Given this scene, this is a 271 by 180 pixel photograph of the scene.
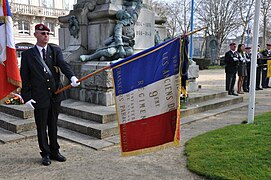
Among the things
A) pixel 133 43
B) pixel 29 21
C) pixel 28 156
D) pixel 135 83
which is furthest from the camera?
pixel 29 21

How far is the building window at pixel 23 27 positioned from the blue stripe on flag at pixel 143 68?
131 ft

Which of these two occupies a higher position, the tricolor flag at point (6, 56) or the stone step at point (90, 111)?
the tricolor flag at point (6, 56)

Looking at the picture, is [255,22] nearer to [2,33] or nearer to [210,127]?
[210,127]

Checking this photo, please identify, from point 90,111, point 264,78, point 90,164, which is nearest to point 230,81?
point 264,78

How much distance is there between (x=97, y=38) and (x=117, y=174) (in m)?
5.27

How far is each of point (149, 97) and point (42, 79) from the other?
65.4 inches

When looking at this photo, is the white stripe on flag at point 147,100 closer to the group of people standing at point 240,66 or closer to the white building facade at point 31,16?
the group of people standing at point 240,66

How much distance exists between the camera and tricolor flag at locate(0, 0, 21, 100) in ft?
14.0

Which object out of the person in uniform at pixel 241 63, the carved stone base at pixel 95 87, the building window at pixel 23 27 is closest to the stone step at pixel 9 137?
the carved stone base at pixel 95 87

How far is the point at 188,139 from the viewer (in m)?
5.66

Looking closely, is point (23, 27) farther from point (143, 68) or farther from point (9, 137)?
point (143, 68)

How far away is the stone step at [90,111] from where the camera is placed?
20.5 feet

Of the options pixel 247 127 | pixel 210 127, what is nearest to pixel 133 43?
pixel 210 127

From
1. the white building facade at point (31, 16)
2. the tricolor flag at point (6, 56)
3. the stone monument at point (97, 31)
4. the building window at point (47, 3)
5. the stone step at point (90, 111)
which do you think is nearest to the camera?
the tricolor flag at point (6, 56)
